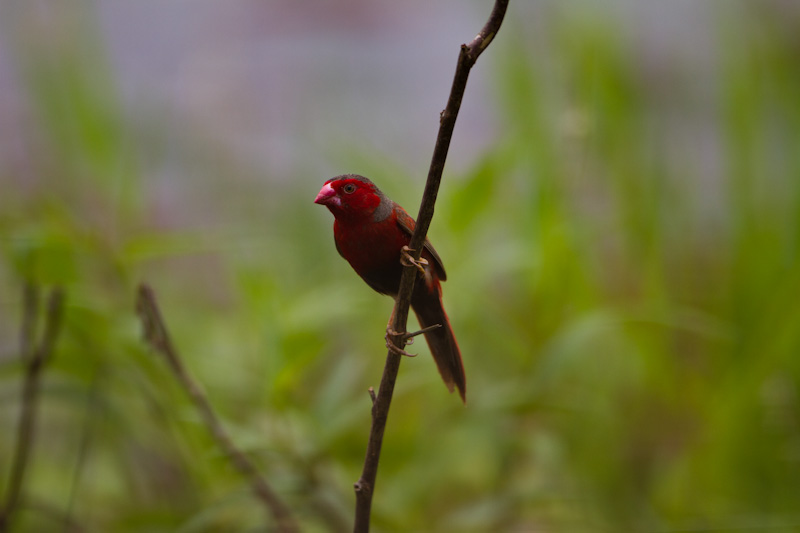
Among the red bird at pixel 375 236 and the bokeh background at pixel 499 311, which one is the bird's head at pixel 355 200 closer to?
the red bird at pixel 375 236

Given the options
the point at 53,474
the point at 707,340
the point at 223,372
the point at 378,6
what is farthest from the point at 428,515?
the point at 378,6

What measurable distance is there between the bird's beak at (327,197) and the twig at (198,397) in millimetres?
277

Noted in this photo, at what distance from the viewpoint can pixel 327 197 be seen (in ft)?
3.57

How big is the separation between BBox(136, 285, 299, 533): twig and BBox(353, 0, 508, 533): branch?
379 millimetres

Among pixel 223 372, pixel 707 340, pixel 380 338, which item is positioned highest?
pixel 707 340

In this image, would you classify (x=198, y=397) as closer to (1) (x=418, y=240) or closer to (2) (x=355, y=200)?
(2) (x=355, y=200)

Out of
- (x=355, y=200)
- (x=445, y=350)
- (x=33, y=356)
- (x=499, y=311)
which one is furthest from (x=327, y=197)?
(x=499, y=311)

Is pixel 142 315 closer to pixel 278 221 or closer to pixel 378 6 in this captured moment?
pixel 278 221

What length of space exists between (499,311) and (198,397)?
113 centimetres

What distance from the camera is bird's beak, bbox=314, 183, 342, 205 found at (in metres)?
1.08

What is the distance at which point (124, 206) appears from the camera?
6.40 feet

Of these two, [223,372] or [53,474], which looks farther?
[53,474]

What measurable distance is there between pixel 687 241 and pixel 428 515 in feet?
3.80

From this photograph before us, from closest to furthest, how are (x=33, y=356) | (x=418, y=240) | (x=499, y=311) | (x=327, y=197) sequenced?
(x=418, y=240), (x=327, y=197), (x=33, y=356), (x=499, y=311)
